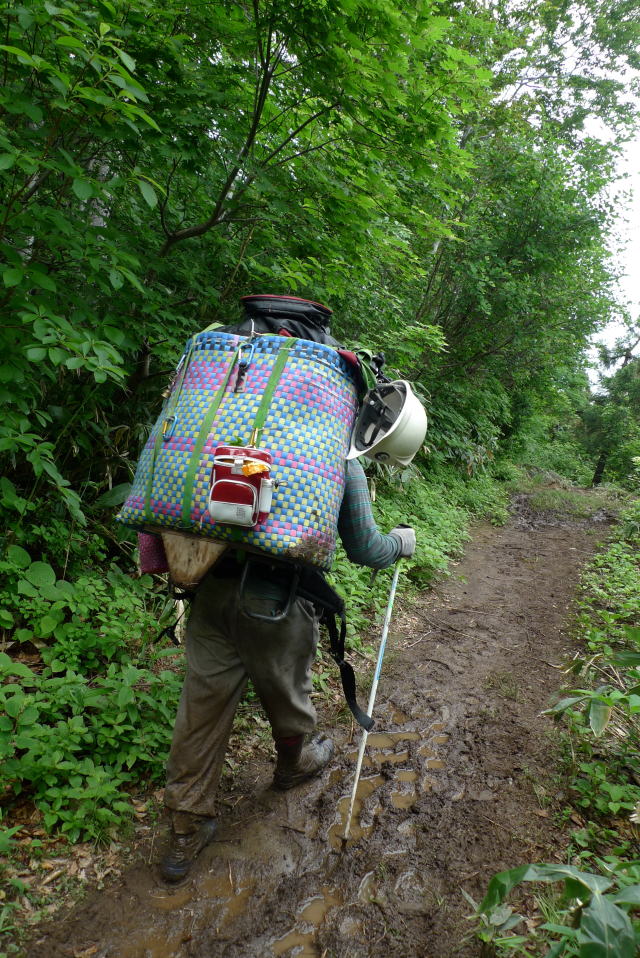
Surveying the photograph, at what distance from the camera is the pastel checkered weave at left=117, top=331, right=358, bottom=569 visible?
1.77 m

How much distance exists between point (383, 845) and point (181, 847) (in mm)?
945

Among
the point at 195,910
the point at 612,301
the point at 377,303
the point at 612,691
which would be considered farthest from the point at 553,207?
the point at 195,910

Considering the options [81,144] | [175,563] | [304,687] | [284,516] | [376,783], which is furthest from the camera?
[81,144]

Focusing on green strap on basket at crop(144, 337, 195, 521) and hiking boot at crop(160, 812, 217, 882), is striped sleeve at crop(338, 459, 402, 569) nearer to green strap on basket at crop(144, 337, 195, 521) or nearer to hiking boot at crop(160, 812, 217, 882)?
green strap on basket at crop(144, 337, 195, 521)

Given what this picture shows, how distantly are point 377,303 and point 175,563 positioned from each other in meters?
5.86

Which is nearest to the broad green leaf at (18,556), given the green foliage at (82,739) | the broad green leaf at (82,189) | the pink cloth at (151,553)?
the green foliage at (82,739)

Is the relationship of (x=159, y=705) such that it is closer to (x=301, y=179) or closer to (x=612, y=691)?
(x=612, y=691)

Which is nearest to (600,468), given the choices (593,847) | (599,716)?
(593,847)

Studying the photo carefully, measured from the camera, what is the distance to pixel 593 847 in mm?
2359

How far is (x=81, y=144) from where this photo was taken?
3225mm

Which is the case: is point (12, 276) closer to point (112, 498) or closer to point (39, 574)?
point (39, 574)

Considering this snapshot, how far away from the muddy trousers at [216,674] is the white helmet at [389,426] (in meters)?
0.77

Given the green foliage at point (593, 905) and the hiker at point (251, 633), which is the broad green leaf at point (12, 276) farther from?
the green foliage at point (593, 905)

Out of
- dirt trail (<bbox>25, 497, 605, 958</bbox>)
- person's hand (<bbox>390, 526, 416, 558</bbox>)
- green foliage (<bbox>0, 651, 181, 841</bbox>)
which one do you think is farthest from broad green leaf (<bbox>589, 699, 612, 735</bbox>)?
green foliage (<bbox>0, 651, 181, 841</bbox>)
